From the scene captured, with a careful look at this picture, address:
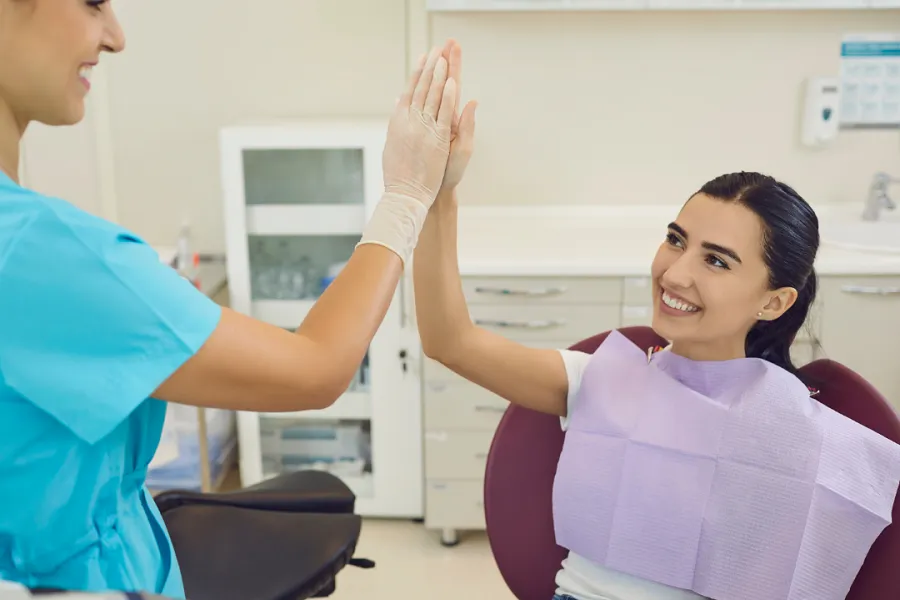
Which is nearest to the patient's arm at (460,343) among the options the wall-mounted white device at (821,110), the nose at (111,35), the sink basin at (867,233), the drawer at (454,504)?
the nose at (111,35)

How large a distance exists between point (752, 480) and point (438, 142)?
0.68 meters

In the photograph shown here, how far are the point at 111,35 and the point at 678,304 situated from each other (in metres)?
0.91

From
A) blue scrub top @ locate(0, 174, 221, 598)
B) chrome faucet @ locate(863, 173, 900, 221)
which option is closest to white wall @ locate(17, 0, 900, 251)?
chrome faucet @ locate(863, 173, 900, 221)

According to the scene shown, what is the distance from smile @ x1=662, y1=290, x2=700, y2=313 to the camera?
1.43 m

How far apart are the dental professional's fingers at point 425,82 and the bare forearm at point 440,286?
0.21 metres

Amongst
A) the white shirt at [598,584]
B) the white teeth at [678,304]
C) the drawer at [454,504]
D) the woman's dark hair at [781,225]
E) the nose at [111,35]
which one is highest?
the nose at [111,35]

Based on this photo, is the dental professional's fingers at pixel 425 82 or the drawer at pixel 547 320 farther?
the drawer at pixel 547 320

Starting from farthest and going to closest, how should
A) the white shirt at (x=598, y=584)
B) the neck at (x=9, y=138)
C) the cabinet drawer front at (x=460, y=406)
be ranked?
1. the cabinet drawer front at (x=460, y=406)
2. the white shirt at (x=598, y=584)
3. the neck at (x=9, y=138)

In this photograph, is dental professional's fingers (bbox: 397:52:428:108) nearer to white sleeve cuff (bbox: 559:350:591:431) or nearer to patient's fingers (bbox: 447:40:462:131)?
patient's fingers (bbox: 447:40:462:131)

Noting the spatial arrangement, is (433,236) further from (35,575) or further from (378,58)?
(378,58)

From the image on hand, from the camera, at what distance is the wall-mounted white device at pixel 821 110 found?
2938 mm

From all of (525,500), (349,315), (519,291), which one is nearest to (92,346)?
(349,315)

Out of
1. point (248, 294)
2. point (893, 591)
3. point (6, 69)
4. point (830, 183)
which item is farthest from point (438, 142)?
point (830, 183)

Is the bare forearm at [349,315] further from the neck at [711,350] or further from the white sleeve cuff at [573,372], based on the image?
the neck at [711,350]
